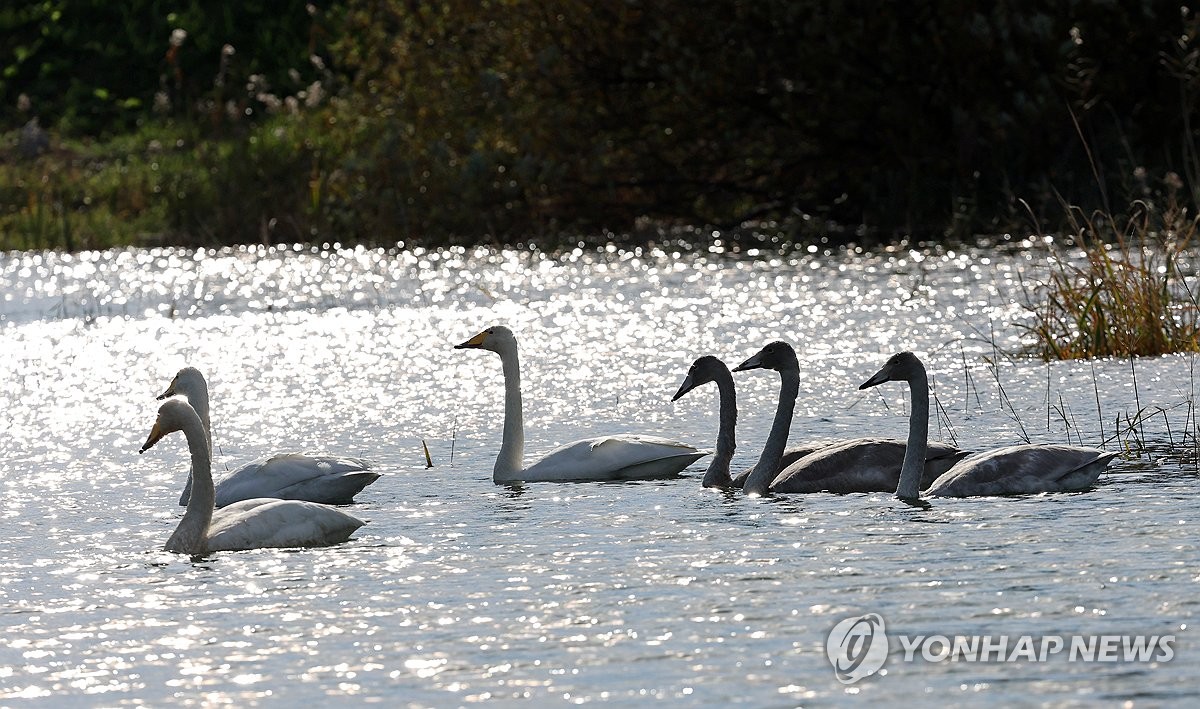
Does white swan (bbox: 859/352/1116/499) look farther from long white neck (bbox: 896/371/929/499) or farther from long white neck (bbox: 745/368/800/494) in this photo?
long white neck (bbox: 745/368/800/494)

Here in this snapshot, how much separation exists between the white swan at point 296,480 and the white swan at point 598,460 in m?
0.75

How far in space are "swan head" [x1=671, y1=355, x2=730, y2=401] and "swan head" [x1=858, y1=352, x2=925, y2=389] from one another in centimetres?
109

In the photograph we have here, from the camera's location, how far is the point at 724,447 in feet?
32.9

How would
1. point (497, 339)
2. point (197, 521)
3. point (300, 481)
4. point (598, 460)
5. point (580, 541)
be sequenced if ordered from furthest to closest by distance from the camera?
1. point (497, 339)
2. point (598, 460)
3. point (300, 481)
4. point (197, 521)
5. point (580, 541)

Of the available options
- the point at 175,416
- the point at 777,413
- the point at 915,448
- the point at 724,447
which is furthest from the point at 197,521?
the point at 915,448

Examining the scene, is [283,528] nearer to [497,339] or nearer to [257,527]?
[257,527]

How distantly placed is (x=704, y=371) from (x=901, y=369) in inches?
55.7

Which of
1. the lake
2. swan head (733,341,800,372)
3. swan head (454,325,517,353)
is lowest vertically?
the lake

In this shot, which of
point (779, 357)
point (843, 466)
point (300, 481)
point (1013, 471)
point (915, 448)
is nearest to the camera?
point (1013, 471)

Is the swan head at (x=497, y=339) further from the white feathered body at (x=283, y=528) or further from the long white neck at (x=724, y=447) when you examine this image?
the white feathered body at (x=283, y=528)

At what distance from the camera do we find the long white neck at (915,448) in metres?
9.09

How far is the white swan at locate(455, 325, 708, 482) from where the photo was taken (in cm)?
1003

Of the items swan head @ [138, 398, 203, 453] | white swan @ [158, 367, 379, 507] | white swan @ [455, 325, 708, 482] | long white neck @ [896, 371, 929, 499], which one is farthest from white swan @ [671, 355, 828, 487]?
swan head @ [138, 398, 203, 453]

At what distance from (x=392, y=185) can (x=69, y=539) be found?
19.2m
